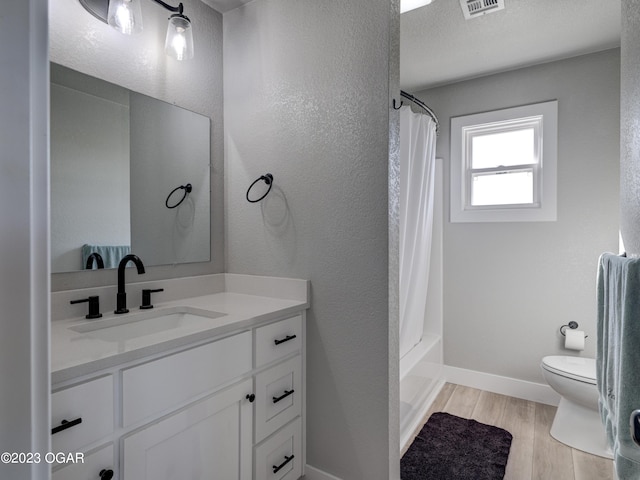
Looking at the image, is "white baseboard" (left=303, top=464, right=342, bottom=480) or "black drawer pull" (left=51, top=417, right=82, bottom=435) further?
"white baseboard" (left=303, top=464, right=342, bottom=480)

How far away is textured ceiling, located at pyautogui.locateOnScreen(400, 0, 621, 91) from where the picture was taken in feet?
6.47

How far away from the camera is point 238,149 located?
198cm

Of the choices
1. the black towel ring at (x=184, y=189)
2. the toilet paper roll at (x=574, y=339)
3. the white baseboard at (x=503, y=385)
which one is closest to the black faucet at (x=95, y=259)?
the black towel ring at (x=184, y=189)

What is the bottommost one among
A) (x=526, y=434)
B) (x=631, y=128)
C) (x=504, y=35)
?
(x=526, y=434)

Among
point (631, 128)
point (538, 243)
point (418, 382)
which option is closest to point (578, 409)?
point (418, 382)

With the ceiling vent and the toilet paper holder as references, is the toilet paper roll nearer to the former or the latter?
the toilet paper holder

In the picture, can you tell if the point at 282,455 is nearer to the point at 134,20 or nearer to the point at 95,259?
the point at 95,259

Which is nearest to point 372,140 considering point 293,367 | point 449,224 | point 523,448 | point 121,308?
point 293,367

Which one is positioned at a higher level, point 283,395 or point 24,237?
point 24,237

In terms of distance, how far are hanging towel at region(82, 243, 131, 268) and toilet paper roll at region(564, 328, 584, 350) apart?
9.03ft

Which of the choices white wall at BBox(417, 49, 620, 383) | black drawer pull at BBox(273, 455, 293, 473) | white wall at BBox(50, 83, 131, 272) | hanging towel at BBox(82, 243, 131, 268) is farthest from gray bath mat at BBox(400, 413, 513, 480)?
white wall at BBox(50, 83, 131, 272)

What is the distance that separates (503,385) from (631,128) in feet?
7.02

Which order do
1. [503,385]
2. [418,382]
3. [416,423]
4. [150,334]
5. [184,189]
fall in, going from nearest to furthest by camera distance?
[150,334]
[184,189]
[416,423]
[418,382]
[503,385]

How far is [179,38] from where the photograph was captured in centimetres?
164
